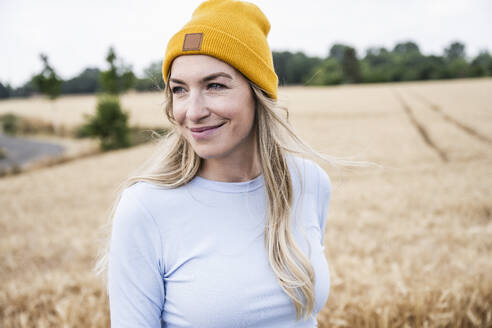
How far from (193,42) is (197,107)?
290 millimetres

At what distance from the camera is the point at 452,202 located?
253 inches

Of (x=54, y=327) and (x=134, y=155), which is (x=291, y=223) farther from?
(x=134, y=155)

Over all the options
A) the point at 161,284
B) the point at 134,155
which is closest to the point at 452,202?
the point at 161,284

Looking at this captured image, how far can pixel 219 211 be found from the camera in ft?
5.19

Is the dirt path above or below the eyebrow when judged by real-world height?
below

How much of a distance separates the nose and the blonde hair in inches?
10.2

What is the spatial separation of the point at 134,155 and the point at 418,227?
14201 mm

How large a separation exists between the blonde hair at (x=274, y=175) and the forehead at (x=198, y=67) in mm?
208

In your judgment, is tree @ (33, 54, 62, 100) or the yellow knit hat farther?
tree @ (33, 54, 62, 100)

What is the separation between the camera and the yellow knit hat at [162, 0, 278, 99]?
1.53 m

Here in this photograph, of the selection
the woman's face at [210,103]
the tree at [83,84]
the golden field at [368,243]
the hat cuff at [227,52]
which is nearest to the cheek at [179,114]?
the woman's face at [210,103]

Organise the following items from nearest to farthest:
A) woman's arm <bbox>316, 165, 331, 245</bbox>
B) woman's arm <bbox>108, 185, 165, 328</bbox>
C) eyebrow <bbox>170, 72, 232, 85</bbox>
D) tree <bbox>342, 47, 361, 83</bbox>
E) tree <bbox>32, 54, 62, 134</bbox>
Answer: woman's arm <bbox>108, 185, 165, 328</bbox> → eyebrow <bbox>170, 72, 232, 85</bbox> → woman's arm <bbox>316, 165, 331, 245</bbox> → tree <bbox>32, 54, 62, 134</bbox> → tree <bbox>342, 47, 361, 83</bbox>

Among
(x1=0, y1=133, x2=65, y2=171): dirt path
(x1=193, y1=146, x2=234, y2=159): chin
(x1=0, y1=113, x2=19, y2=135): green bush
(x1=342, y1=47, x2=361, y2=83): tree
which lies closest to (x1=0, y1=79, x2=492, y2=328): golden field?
(x1=193, y1=146, x2=234, y2=159): chin

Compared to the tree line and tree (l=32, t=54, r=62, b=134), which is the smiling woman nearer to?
tree (l=32, t=54, r=62, b=134)
